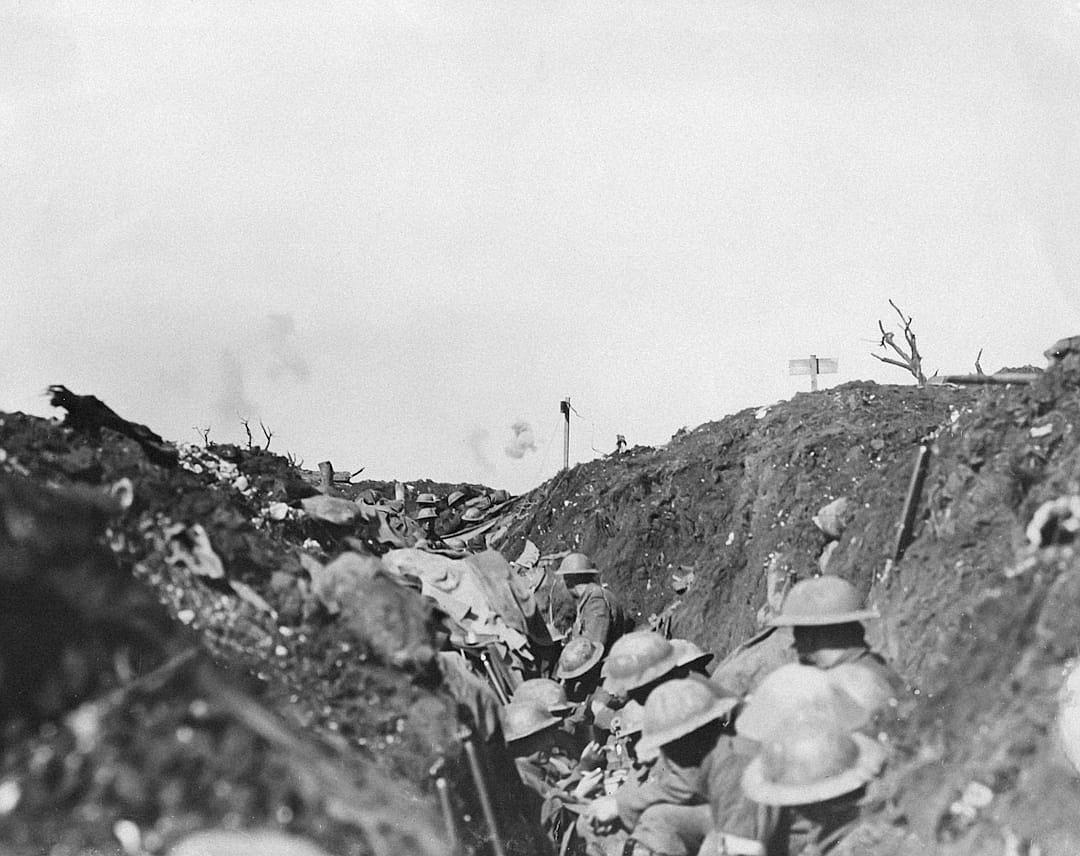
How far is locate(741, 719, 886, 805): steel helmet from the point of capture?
5.19m

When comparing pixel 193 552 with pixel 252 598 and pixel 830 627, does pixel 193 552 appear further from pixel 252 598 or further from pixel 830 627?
pixel 830 627

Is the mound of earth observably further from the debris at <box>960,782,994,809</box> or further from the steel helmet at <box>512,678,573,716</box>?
the debris at <box>960,782,994,809</box>

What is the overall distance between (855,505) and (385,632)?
16.3 feet

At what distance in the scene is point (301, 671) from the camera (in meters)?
→ 6.09

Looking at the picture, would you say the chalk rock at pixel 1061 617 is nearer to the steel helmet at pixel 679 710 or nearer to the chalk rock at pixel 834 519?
the steel helmet at pixel 679 710

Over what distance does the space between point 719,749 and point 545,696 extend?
2672 mm

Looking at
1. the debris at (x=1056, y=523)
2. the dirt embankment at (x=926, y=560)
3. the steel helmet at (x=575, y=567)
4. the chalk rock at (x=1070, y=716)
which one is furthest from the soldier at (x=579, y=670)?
the chalk rock at (x=1070, y=716)

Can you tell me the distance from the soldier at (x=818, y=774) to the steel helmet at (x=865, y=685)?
0.27 meters

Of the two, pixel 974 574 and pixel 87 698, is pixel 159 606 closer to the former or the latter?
pixel 87 698

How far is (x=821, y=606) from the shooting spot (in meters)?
6.70

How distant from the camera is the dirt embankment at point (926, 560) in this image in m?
5.10

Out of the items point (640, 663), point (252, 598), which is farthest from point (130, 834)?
point (640, 663)

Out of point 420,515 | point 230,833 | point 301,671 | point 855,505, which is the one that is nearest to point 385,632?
point 301,671

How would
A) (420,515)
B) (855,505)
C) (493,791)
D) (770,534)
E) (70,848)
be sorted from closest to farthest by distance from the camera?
(70,848) → (493,791) → (855,505) → (770,534) → (420,515)
